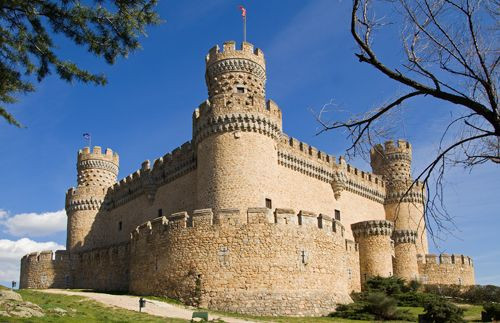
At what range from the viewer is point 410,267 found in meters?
34.7

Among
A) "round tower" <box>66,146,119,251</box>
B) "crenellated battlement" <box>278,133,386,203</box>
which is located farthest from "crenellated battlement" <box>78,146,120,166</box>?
"crenellated battlement" <box>278,133,386,203</box>

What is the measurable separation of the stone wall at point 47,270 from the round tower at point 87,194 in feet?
9.16

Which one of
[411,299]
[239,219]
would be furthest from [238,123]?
[411,299]

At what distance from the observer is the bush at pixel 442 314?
19188mm

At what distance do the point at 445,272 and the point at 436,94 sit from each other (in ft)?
103

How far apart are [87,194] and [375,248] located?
20.6 metres

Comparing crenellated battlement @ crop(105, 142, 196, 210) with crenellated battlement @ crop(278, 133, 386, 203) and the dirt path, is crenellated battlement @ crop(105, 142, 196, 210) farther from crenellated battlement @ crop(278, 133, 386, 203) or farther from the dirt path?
the dirt path

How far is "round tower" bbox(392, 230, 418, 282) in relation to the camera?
3459 cm

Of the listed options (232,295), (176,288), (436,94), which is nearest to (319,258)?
(232,295)

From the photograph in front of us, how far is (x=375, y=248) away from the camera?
31.7 m

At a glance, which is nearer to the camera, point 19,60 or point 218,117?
point 19,60

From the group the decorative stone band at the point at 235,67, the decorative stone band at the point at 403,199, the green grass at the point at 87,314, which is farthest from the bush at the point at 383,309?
the decorative stone band at the point at 403,199

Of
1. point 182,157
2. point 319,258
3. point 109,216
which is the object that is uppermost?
point 182,157

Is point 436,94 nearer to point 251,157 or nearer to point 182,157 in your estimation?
point 251,157
